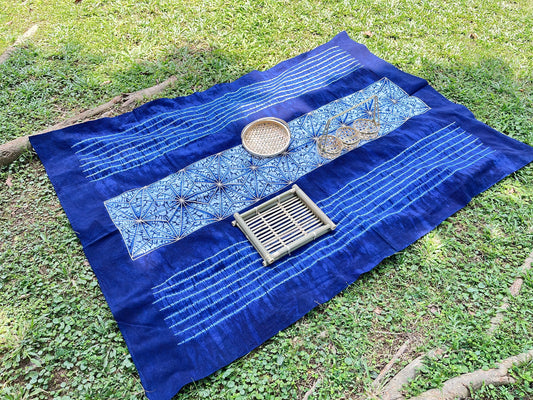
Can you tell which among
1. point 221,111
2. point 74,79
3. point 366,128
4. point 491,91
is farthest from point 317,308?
point 74,79

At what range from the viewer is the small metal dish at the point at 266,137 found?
3428mm

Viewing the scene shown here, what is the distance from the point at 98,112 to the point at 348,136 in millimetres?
2363

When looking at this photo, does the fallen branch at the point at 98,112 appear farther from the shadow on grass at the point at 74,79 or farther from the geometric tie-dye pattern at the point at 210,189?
the geometric tie-dye pattern at the point at 210,189

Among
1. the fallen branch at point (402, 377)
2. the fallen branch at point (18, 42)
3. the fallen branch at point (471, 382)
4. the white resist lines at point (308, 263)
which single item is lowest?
the fallen branch at point (471, 382)

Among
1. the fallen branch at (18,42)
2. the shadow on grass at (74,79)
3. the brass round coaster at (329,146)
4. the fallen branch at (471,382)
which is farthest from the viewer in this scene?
the fallen branch at (18,42)

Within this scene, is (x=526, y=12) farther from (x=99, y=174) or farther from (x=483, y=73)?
(x=99, y=174)

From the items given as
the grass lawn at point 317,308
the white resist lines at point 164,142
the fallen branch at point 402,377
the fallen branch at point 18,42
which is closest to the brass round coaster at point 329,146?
the white resist lines at point 164,142

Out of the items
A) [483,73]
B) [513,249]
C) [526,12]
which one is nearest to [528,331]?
[513,249]

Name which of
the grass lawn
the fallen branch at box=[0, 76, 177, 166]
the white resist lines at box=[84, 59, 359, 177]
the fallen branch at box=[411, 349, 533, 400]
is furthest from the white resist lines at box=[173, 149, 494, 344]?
the fallen branch at box=[0, 76, 177, 166]

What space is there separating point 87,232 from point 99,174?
0.57 meters

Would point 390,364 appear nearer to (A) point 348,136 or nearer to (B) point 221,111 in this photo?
(A) point 348,136

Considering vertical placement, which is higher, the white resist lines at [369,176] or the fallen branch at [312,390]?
the white resist lines at [369,176]

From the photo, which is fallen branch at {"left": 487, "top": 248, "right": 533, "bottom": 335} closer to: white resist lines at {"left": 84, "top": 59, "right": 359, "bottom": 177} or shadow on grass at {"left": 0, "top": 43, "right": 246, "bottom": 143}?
white resist lines at {"left": 84, "top": 59, "right": 359, "bottom": 177}

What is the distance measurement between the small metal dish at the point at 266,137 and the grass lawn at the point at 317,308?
3.10 feet
